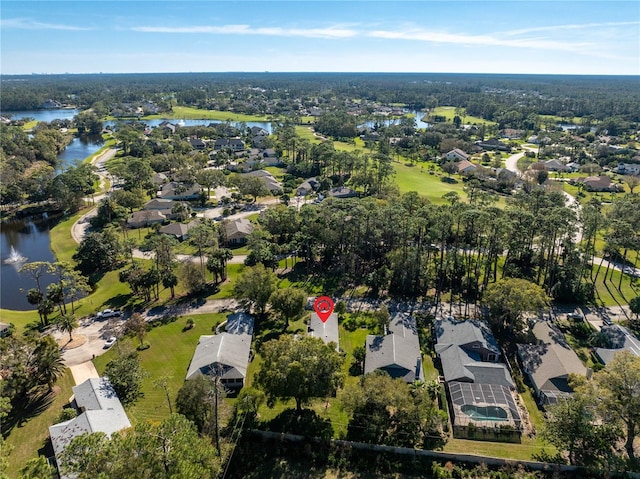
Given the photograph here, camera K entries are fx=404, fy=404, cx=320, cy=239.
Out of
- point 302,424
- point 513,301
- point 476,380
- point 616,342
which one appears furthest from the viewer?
point 513,301

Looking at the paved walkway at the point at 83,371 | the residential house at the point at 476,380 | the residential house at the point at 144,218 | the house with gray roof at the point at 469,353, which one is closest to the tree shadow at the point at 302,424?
the residential house at the point at 476,380

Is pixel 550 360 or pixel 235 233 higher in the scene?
pixel 235 233

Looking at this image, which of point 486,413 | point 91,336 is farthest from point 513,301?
point 91,336

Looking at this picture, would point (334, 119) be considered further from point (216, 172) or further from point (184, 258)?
point (184, 258)

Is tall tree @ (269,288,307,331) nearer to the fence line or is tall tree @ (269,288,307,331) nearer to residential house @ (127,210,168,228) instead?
the fence line

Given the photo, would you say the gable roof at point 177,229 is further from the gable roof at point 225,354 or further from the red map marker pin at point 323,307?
the gable roof at point 225,354

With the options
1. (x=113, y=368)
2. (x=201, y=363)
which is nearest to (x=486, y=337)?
(x=201, y=363)

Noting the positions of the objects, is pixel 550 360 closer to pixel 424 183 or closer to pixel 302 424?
pixel 302 424
